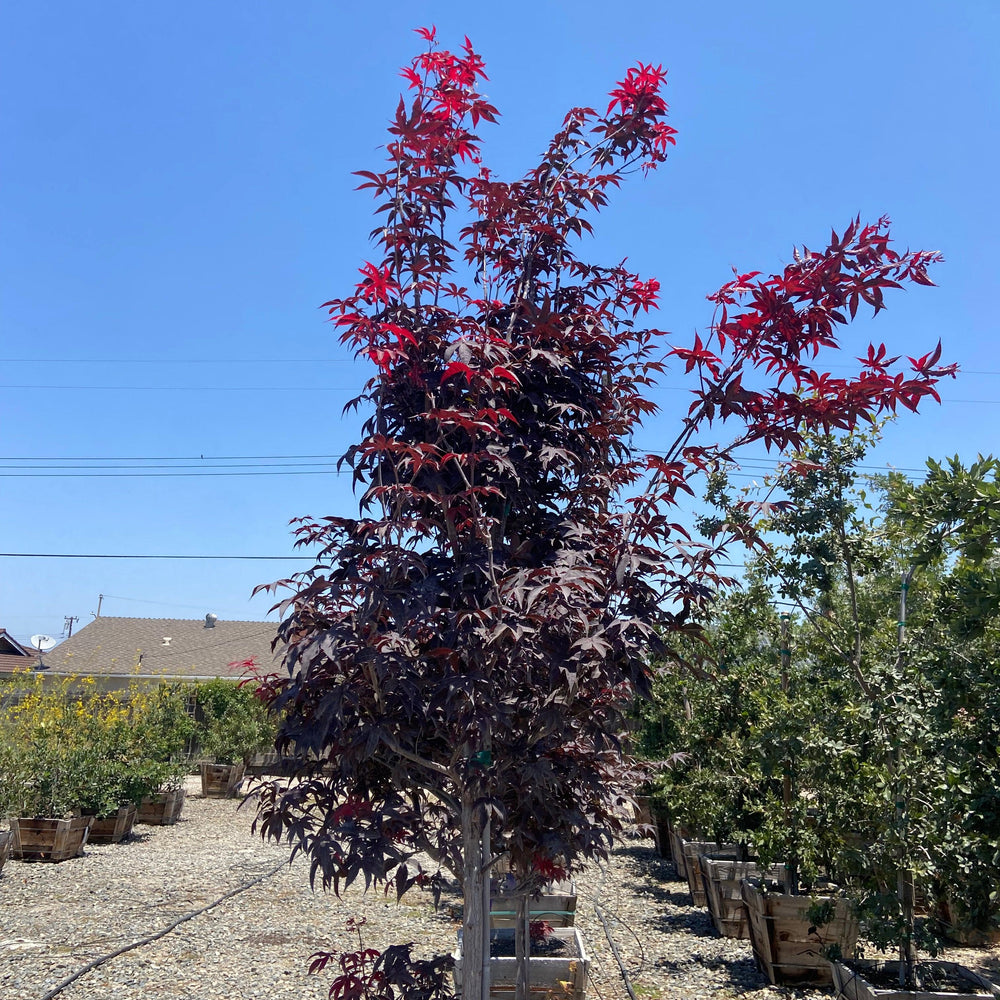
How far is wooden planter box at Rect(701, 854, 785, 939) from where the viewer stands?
694 centimetres

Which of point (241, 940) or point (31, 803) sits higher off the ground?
point (31, 803)

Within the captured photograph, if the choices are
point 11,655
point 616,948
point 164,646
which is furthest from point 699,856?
point 11,655

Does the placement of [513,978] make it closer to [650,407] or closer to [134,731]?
[650,407]

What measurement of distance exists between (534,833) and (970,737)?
1.93 m

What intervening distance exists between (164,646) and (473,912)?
3146cm

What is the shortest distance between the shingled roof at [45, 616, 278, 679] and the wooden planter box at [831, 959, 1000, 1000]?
2461 cm

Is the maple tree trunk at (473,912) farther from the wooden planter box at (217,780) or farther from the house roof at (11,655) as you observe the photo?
the house roof at (11,655)

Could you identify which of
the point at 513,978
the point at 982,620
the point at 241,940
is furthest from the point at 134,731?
the point at 982,620

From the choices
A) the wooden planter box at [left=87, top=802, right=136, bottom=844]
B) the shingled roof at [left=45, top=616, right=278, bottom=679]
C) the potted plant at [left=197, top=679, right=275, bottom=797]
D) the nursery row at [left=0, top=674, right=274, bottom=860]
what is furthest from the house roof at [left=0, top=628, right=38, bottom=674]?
the wooden planter box at [left=87, top=802, right=136, bottom=844]

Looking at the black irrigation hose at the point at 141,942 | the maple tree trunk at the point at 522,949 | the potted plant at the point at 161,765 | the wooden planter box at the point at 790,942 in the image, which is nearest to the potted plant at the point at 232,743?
the potted plant at the point at 161,765

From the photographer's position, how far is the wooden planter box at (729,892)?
694 cm

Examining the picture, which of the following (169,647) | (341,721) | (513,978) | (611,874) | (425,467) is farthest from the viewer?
(169,647)

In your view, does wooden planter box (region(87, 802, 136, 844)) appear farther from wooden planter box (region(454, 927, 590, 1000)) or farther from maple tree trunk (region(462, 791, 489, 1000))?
maple tree trunk (region(462, 791, 489, 1000))

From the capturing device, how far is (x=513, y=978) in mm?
4738
